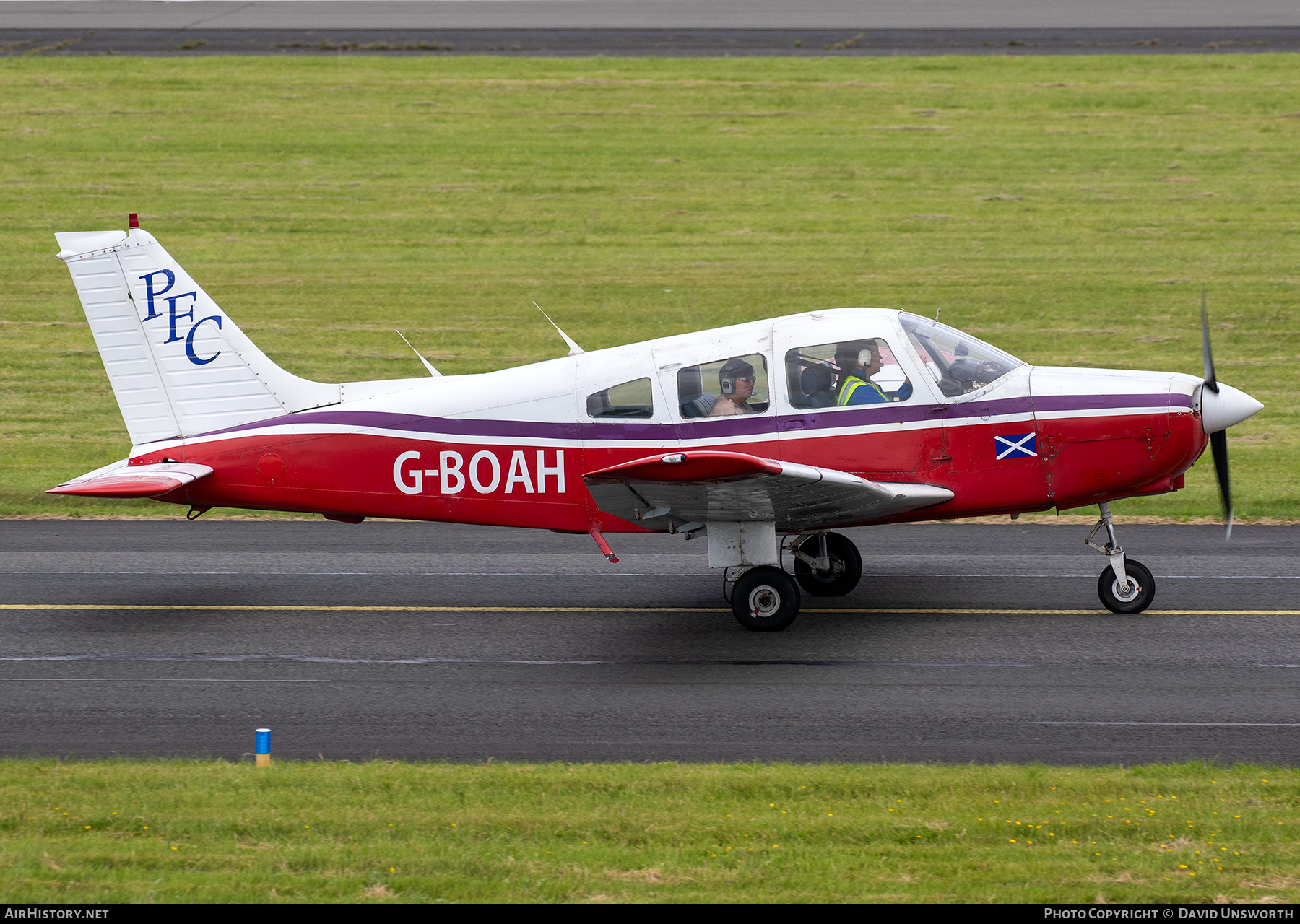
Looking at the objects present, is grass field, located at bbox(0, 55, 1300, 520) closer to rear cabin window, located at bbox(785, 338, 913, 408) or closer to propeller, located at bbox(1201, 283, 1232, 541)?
propeller, located at bbox(1201, 283, 1232, 541)

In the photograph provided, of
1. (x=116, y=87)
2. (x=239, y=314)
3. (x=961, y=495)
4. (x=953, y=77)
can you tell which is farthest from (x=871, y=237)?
(x=116, y=87)

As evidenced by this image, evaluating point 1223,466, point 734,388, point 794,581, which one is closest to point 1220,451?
point 1223,466

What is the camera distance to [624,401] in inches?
455

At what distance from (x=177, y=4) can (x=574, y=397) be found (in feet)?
140

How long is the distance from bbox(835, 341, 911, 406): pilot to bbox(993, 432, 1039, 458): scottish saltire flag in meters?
0.86

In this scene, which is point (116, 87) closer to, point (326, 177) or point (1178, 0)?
point (326, 177)

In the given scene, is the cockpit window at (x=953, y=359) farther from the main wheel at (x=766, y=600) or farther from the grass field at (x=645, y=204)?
the grass field at (x=645, y=204)

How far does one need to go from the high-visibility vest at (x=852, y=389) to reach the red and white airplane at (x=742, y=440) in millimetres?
15

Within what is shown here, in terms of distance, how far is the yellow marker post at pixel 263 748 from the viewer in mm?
8211

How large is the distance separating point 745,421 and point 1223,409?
3.77 metres

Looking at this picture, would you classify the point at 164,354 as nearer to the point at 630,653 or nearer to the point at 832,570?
the point at 630,653

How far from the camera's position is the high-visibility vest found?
11.3 meters

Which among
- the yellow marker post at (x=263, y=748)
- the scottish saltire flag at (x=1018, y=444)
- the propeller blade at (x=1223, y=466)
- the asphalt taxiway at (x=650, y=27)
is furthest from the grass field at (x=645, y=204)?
the yellow marker post at (x=263, y=748)
